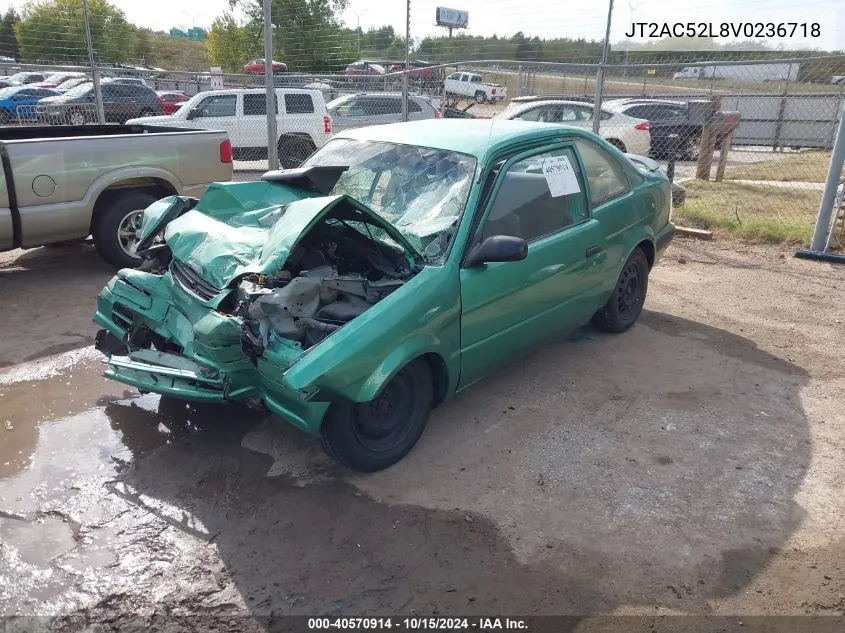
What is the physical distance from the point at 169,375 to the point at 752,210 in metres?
9.62

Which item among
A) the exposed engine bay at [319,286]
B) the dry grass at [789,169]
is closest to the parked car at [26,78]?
the dry grass at [789,169]

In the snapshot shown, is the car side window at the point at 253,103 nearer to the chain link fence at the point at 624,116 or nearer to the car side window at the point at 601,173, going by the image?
the chain link fence at the point at 624,116

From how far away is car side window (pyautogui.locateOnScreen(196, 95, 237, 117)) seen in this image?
41.5 ft

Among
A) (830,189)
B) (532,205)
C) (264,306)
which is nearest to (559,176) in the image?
(532,205)

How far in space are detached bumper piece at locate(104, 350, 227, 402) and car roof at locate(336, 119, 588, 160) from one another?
2.00 m

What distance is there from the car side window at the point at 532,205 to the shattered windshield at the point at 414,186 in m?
0.23

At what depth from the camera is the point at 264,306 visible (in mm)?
3156

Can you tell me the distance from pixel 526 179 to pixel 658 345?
6.72 feet

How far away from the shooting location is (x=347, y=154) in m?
4.54

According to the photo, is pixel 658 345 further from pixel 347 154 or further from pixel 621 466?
pixel 347 154

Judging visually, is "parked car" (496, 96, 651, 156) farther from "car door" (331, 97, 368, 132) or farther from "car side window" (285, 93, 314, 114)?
"car side window" (285, 93, 314, 114)

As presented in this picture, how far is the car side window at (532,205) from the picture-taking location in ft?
12.7

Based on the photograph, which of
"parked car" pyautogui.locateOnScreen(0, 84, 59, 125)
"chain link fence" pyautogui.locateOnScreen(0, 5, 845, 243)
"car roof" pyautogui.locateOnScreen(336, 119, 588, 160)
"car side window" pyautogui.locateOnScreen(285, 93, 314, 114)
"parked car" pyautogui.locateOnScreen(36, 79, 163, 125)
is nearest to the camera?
"car roof" pyautogui.locateOnScreen(336, 119, 588, 160)

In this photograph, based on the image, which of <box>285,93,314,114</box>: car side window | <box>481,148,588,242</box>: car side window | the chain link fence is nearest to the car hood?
<box>481,148,588,242</box>: car side window
